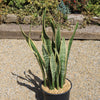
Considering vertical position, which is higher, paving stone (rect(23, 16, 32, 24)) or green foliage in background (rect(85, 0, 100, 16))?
green foliage in background (rect(85, 0, 100, 16))

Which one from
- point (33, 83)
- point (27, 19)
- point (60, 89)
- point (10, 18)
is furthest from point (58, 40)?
point (10, 18)

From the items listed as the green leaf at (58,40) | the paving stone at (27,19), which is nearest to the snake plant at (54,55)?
the green leaf at (58,40)

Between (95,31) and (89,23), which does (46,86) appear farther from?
(89,23)

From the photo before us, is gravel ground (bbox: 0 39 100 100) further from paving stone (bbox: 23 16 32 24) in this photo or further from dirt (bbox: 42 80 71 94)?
paving stone (bbox: 23 16 32 24)

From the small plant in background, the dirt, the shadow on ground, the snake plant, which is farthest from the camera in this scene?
the small plant in background

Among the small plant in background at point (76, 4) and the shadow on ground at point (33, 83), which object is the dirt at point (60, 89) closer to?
the shadow on ground at point (33, 83)

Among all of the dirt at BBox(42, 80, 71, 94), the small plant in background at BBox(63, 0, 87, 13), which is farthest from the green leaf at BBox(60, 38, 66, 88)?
the small plant in background at BBox(63, 0, 87, 13)

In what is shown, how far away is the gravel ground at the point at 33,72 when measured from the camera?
9.41ft

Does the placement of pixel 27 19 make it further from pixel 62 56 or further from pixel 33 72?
pixel 62 56

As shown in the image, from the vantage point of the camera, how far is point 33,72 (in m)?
3.39

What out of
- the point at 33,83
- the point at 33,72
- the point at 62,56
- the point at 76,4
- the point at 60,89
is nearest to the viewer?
the point at 62,56

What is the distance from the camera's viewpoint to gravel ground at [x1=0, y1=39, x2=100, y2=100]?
2867mm

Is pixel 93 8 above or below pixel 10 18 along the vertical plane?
above

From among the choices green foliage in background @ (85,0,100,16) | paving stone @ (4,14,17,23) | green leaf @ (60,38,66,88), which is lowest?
paving stone @ (4,14,17,23)
